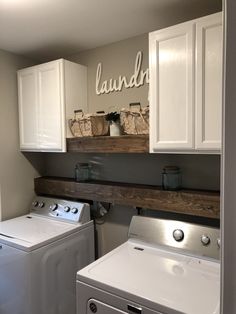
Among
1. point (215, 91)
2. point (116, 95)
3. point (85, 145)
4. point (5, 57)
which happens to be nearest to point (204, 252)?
point (215, 91)

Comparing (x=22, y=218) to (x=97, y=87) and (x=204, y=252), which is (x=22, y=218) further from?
(x=204, y=252)

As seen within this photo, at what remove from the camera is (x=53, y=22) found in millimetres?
1833

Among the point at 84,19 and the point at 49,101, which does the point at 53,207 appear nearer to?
the point at 49,101

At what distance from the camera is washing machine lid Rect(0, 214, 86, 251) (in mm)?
1851

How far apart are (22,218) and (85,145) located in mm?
1003

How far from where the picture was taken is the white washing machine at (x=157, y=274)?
1238mm

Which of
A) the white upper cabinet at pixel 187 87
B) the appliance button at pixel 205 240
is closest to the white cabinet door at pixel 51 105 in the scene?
the white upper cabinet at pixel 187 87

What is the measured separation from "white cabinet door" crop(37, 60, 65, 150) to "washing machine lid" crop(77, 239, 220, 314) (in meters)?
1.10

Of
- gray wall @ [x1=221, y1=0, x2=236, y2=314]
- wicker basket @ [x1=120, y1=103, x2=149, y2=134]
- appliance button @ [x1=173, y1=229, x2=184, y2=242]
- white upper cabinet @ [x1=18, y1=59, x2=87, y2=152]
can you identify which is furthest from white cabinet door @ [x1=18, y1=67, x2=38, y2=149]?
gray wall @ [x1=221, y1=0, x2=236, y2=314]

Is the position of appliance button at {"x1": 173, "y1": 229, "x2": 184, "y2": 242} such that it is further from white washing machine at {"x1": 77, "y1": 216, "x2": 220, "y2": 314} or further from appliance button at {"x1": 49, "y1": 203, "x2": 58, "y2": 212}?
appliance button at {"x1": 49, "y1": 203, "x2": 58, "y2": 212}

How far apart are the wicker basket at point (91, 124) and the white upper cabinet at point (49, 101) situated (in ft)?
0.41

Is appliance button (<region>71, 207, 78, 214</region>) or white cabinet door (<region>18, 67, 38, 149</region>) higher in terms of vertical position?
white cabinet door (<region>18, 67, 38, 149</region>)

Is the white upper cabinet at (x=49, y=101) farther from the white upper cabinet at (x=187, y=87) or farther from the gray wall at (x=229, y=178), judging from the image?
the gray wall at (x=229, y=178)

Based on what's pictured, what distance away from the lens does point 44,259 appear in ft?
6.07
